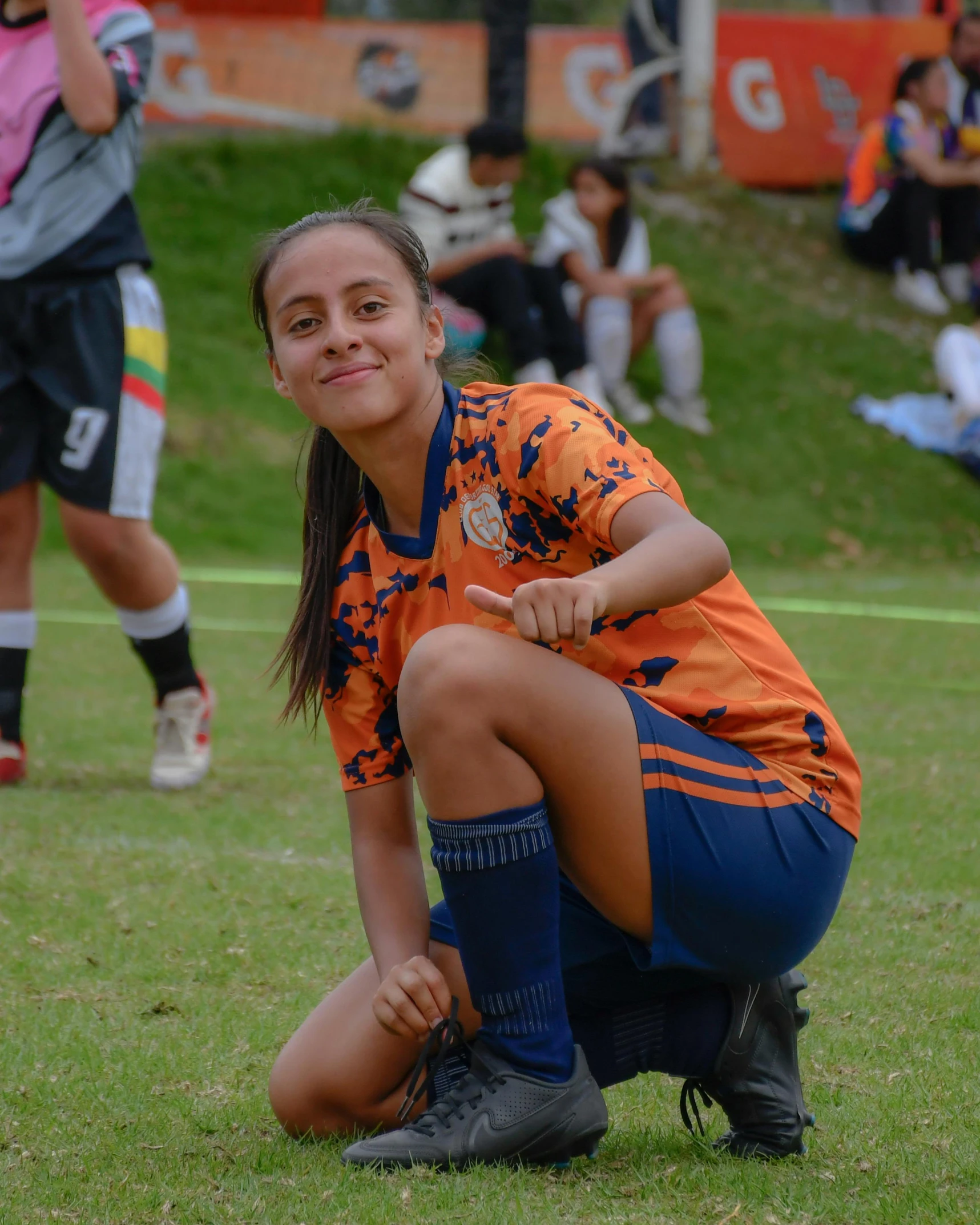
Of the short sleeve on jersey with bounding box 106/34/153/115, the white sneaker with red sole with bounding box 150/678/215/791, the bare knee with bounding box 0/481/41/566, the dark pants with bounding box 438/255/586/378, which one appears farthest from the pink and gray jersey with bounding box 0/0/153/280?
the dark pants with bounding box 438/255/586/378

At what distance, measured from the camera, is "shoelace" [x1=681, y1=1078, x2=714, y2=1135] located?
2.00 metres

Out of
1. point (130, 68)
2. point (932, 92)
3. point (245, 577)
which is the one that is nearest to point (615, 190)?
point (932, 92)

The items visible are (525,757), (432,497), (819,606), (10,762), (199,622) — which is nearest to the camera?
(525,757)

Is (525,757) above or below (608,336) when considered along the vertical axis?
above

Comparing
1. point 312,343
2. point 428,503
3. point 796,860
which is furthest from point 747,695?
point 312,343

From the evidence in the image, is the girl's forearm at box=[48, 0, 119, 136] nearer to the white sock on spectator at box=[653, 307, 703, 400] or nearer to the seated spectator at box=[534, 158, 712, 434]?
the seated spectator at box=[534, 158, 712, 434]

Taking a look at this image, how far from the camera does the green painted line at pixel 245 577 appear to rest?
26.0 feet

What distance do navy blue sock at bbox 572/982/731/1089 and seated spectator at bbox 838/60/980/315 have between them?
10731mm

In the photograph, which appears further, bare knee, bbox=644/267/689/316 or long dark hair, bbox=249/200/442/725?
bare knee, bbox=644/267/689/316

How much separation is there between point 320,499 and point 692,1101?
0.94m

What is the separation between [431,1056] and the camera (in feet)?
6.58

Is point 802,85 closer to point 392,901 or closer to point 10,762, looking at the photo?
point 10,762

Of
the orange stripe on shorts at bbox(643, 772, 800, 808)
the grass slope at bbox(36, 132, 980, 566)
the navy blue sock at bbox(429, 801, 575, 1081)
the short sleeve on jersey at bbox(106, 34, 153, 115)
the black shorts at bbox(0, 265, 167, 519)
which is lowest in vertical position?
the grass slope at bbox(36, 132, 980, 566)

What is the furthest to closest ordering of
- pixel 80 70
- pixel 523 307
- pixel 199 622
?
pixel 523 307 < pixel 199 622 < pixel 80 70
